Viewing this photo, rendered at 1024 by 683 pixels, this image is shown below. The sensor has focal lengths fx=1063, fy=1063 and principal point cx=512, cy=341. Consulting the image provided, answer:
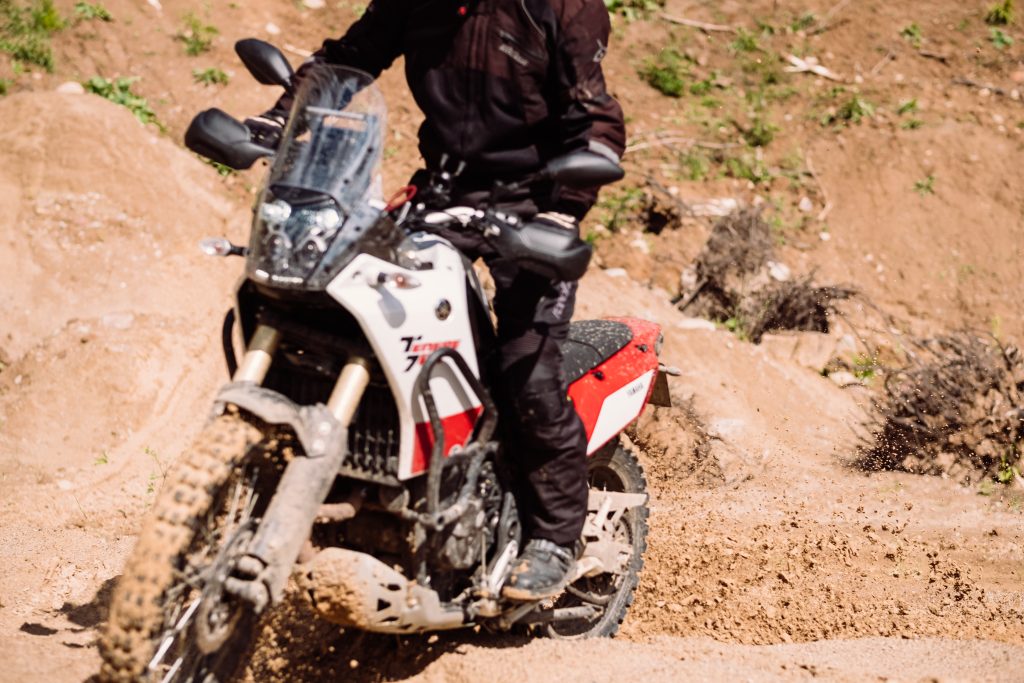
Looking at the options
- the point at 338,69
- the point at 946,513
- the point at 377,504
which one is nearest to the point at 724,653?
the point at 377,504

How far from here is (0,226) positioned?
6.96m

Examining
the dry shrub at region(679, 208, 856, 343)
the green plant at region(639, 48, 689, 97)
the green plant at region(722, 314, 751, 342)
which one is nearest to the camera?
the green plant at region(722, 314, 751, 342)

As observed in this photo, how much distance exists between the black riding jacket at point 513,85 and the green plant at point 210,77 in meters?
5.62

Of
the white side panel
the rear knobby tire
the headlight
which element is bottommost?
the white side panel

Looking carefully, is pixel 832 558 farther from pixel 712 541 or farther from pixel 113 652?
pixel 113 652

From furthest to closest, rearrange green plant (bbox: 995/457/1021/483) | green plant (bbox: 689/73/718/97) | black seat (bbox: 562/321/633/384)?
1. green plant (bbox: 689/73/718/97)
2. green plant (bbox: 995/457/1021/483)
3. black seat (bbox: 562/321/633/384)

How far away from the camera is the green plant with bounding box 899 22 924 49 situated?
38.4ft

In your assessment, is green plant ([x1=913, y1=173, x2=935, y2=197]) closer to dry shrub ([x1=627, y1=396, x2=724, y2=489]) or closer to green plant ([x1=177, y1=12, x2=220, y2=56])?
dry shrub ([x1=627, y1=396, x2=724, y2=489])

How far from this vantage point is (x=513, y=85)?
12.2ft

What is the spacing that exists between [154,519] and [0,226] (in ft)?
16.0

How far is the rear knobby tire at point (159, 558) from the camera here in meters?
2.83

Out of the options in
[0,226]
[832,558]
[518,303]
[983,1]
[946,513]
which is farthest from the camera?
[983,1]

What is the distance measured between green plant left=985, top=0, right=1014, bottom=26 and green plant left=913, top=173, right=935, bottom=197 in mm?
3004

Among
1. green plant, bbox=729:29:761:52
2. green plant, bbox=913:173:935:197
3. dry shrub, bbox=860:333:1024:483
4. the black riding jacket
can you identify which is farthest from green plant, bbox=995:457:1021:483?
green plant, bbox=729:29:761:52
